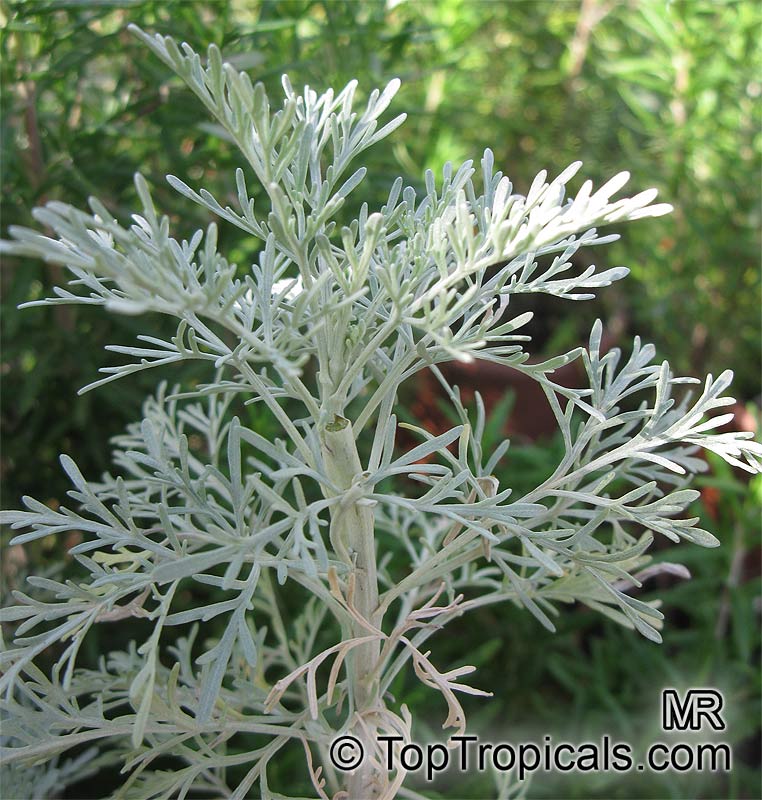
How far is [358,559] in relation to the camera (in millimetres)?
397

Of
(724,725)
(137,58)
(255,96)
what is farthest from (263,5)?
(724,725)

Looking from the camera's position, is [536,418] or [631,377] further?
[536,418]

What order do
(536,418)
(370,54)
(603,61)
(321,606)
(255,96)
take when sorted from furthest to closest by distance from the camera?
(603,61)
(536,418)
(370,54)
(321,606)
(255,96)

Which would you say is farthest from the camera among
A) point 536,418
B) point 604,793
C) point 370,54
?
point 536,418

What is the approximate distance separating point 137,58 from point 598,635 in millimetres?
693

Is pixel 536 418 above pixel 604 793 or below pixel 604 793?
above

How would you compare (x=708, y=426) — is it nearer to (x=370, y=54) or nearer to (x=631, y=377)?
(x=631, y=377)

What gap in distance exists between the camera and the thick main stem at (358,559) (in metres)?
0.37

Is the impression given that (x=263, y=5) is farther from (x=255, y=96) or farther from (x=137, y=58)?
(x=255, y=96)

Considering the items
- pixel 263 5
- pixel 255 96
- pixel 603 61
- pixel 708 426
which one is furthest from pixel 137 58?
pixel 603 61

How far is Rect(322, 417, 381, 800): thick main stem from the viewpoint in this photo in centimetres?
37

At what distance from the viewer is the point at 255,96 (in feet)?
1.05

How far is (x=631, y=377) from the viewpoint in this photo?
415 millimetres

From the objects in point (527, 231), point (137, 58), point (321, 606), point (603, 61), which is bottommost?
point (321, 606)
